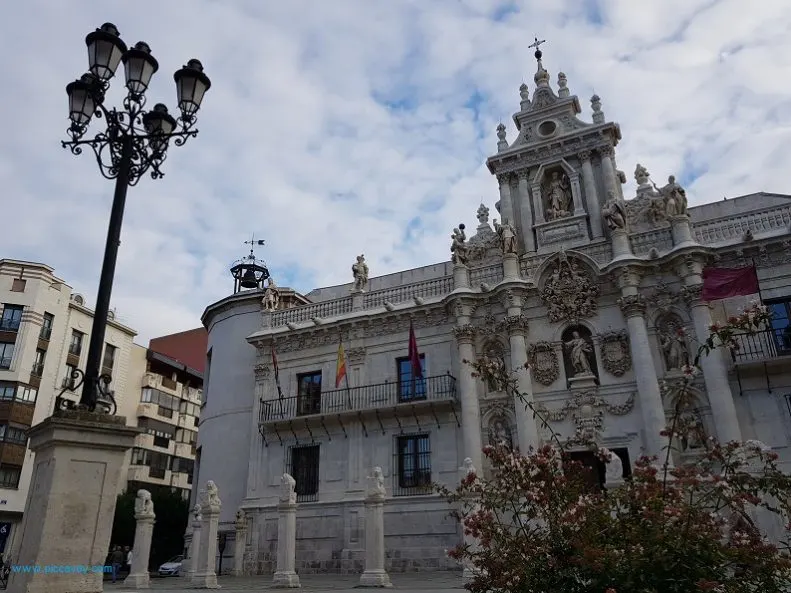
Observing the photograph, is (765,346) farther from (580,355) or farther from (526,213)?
(526,213)

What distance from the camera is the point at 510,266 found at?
73.7 ft

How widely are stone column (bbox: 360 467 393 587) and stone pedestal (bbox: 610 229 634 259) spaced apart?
36.7 feet

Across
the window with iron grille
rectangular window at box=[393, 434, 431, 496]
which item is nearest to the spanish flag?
the window with iron grille

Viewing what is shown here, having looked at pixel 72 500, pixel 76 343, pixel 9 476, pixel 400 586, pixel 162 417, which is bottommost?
pixel 400 586

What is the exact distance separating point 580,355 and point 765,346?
5.43 metres

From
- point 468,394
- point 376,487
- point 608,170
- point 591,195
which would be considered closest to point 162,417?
point 468,394

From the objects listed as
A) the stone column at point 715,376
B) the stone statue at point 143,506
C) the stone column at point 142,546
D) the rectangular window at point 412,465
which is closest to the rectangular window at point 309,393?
the rectangular window at point 412,465

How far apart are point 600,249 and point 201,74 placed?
661 inches

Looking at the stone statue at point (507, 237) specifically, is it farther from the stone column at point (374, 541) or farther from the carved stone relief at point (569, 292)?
the stone column at point (374, 541)

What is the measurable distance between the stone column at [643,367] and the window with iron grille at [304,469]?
1211 cm

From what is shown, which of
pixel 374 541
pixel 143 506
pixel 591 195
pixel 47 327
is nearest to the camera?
pixel 374 541

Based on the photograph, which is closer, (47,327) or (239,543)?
(239,543)

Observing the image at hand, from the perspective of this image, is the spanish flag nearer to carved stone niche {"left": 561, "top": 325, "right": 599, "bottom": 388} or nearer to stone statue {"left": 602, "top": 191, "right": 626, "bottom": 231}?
carved stone niche {"left": 561, "top": 325, "right": 599, "bottom": 388}

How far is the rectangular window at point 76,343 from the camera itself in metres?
38.9
